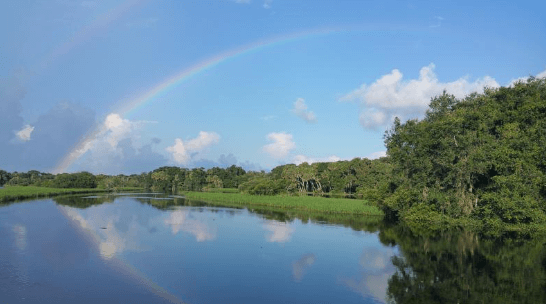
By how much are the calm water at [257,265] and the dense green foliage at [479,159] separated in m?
5.14

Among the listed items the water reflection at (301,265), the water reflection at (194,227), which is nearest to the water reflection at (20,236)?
the water reflection at (194,227)

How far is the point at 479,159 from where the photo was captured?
1446 inches

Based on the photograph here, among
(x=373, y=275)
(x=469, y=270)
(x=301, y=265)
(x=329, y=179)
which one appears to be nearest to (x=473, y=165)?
(x=469, y=270)

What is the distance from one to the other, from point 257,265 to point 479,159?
84.5 feet

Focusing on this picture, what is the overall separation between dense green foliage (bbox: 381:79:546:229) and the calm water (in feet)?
16.8

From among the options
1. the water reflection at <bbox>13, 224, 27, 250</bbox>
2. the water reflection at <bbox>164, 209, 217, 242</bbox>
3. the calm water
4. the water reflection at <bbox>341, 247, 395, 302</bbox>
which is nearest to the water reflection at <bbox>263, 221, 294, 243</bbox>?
the calm water

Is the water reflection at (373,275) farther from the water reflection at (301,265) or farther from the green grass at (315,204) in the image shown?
the green grass at (315,204)

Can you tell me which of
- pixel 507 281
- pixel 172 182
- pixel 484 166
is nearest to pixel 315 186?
pixel 172 182

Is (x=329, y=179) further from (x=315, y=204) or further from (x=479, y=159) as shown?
(x=479, y=159)

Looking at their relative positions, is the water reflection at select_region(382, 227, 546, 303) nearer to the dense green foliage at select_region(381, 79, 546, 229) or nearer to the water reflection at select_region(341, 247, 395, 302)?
the water reflection at select_region(341, 247, 395, 302)

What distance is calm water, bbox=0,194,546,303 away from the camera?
16031 mm

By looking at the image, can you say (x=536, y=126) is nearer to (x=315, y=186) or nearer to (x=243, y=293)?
(x=243, y=293)

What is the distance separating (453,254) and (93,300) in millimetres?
21019

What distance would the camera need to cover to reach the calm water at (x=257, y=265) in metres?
16.0
